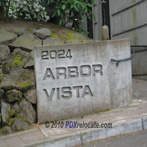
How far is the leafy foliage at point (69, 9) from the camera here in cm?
674

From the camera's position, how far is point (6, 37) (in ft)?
20.3

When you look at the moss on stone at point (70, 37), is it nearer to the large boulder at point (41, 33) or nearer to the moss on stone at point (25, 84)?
the large boulder at point (41, 33)

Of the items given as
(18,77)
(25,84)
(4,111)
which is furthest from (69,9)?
(4,111)

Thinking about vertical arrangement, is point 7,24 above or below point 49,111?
above

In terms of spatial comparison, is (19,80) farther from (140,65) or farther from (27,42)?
(140,65)

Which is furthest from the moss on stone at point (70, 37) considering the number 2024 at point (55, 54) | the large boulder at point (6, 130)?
the large boulder at point (6, 130)

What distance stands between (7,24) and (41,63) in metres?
2.69

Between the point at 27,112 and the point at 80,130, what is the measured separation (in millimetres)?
1302

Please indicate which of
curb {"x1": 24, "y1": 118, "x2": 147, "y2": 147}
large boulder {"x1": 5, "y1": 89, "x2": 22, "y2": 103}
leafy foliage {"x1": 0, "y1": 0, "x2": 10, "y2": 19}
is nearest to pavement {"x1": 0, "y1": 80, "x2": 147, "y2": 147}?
curb {"x1": 24, "y1": 118, "x2": 147, "y2": 147}

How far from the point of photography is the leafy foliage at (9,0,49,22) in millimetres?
7457

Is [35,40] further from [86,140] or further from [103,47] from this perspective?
[86,140]

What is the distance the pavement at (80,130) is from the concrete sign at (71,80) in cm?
29

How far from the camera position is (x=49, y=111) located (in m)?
5.15

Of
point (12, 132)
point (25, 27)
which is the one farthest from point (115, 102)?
point (25, 27)
